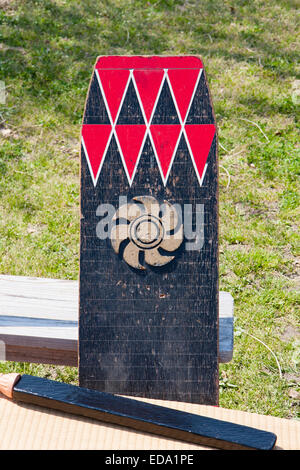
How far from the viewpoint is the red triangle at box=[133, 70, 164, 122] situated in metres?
1.47

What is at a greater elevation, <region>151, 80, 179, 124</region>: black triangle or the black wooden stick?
<region>151, 80, 179, 124</region>: black triangle

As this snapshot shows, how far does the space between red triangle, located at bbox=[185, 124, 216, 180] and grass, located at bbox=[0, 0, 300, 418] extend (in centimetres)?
124

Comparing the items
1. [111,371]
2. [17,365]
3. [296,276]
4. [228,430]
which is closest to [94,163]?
[111,371]

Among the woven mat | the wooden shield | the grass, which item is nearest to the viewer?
the woven mat

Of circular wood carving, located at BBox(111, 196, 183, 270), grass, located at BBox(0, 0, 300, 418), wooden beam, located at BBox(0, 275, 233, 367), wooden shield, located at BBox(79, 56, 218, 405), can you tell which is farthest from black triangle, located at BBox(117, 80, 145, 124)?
grass, located at BBox(0, 0, 300, 418)

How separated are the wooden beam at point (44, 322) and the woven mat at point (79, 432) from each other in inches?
10.3

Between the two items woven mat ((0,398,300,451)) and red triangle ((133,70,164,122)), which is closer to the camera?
woven mat ((0,398,300,451))

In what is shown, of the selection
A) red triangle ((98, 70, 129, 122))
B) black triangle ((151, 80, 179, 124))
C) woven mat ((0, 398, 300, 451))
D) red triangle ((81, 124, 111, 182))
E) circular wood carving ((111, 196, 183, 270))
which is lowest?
woven mat ((0, 398, 300, 451))

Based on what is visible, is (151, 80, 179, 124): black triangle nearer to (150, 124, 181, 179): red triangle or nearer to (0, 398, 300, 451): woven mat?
(150, 124, 181, 179): red triangle

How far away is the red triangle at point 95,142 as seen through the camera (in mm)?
1486

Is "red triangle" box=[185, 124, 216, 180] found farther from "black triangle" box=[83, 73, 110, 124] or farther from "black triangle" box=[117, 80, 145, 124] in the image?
"black triangle" box=[83, 73, 110, 124]

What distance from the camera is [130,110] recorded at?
1.49 meters

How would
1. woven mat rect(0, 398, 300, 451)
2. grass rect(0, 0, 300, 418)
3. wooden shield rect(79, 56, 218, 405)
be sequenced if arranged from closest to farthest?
woven mat rect(0, 398, 300, 451) → wooden shield rect(79, 56, 218, 405) → grass rect(0, 0, 300, 418)

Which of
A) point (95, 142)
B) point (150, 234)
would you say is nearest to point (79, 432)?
point (150, 234)
